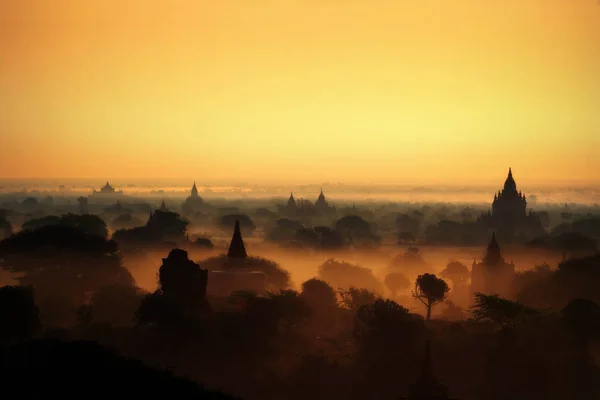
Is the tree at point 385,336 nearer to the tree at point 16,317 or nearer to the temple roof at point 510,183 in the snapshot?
the tree at point 16,317

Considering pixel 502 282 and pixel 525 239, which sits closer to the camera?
pixel 502 282

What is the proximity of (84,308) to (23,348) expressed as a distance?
18.6m

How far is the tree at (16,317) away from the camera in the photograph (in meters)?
36.3

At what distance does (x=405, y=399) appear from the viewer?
2895cm

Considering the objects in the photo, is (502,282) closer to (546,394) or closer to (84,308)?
(546,394)

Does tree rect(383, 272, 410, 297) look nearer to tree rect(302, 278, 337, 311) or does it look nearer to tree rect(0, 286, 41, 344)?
tree rect(302, 278, 337, 311)

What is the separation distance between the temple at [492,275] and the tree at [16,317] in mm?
38896

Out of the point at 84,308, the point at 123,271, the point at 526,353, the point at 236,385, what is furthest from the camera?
the point at 123,271

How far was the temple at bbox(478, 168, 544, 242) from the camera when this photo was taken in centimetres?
12788

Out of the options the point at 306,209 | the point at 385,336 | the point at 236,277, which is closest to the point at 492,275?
the point at 236,277

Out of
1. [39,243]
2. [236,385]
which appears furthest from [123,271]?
[236,385]

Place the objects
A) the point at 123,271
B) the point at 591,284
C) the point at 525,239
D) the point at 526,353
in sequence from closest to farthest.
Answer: the point at 526,353 < the point at 591,284 < the point at 123,271 < the point at 525,239

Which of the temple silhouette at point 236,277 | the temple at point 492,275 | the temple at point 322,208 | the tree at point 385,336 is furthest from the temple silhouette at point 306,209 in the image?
the tree at point 385,336

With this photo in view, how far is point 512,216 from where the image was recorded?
419 ft
